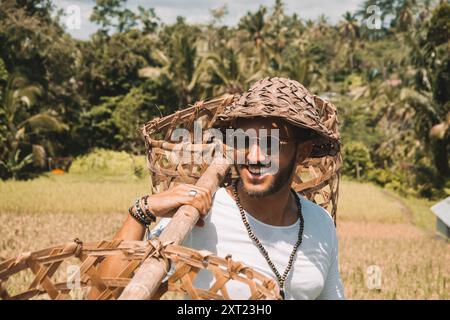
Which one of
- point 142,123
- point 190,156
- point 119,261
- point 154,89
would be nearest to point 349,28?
point 154,89

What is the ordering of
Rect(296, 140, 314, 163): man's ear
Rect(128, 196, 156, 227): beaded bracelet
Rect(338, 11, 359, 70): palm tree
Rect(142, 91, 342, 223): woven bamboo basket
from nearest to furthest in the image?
1. Rect(128, 196, 156, 227): beaded bracelet
2. Rect(296, 140, 314, 163): man's ear
3. Rect(142, 91, 342, 223): woven bamboo basket
4. Rect(338, 11, 359, 70): palm tree

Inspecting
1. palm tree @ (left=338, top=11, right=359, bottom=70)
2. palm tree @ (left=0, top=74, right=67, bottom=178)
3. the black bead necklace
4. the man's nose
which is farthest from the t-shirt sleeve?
palm tree @ (left=338, top=11, right=359, bottom=70)

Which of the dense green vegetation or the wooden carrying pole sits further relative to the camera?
the dense green vegetation

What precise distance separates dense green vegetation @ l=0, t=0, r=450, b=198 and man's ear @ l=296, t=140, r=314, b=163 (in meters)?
11.3

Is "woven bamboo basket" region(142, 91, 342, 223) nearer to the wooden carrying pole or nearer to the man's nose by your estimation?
the wooden carrying pole

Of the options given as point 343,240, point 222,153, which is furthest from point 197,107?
point 343,240

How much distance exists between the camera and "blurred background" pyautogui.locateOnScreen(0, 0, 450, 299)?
7.91 metres

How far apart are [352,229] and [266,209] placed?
330 inches

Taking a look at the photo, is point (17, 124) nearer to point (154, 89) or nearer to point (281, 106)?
point (154, 89)

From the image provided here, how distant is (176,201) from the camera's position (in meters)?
1.26

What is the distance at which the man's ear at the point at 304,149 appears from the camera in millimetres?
Answer: 1429

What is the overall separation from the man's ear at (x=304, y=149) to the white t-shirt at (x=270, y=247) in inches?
7.0

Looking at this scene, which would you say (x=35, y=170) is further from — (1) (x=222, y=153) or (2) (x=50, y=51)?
(1) (x=222, y=153)

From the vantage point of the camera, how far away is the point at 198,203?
1271 millimetres
